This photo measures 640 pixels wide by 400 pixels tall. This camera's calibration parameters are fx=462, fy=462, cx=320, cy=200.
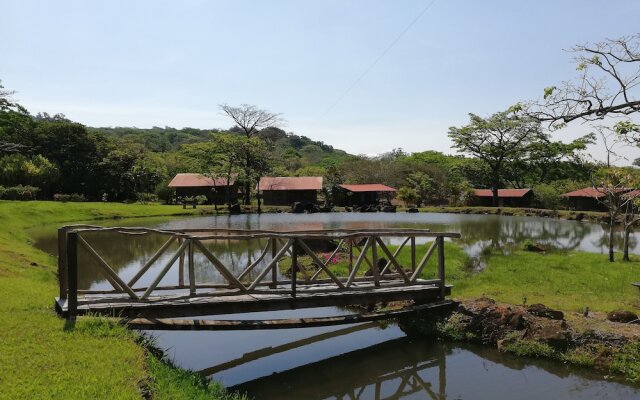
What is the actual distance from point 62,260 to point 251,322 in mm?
3937

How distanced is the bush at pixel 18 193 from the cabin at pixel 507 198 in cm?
6261

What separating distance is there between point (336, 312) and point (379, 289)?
2711 mm

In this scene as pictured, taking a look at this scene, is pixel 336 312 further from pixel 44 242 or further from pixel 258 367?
pixel 44 242

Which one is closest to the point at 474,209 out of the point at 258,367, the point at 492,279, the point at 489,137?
the point at 489,137

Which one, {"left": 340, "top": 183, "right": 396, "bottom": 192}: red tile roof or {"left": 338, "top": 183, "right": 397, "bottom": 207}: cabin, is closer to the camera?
{"left": 340, "top": 183, "right": 396, "bottom": 192}: red tile roof

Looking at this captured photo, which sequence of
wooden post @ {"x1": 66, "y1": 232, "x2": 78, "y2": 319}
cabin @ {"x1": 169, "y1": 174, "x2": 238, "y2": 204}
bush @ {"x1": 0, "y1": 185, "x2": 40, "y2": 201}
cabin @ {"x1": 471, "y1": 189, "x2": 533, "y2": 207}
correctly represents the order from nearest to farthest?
wooden post @ {"x1": 66, "y1": 232, "x2": 78, "y2": 319}
bush @ {"x1": 0, "y1": 185, "x2": 40, "y2": 201}
cabin @ {"x1": 169, "y1": 174, "x2": 238, "y2": 204}
cabin @ {"x1": 471, "y1": 189, "x2": 533, "y2": 207}

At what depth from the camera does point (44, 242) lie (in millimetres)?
28578

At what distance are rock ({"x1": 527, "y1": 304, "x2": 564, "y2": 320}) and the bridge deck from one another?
9.90 feet

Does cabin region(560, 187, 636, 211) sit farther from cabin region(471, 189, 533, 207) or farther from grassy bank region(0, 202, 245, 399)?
grassy bank region(0, 202, 245, 399)

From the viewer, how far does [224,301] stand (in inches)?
373

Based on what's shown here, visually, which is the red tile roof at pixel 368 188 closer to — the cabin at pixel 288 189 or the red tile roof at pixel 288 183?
the cabin at pixel 288 189

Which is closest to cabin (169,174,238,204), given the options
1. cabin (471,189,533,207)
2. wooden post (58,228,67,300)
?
cabin (471,189,533,207)

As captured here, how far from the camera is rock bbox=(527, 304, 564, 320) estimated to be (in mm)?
11156

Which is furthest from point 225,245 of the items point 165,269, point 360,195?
point 360,195
